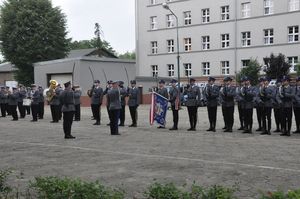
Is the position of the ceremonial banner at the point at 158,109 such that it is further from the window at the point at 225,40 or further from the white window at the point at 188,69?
the white window at the point at 188,69

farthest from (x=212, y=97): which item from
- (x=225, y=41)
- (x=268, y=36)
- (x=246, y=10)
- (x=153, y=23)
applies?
(x=153, y=23)

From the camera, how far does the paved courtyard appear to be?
8.56 metres

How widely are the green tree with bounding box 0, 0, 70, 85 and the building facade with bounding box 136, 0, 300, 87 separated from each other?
38.8 feet

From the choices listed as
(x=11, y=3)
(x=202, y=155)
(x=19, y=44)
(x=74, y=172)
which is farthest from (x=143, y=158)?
(x=11, y=3)

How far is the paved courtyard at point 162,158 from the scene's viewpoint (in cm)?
856

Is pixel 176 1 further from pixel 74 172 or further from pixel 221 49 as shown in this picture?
pixel 74 172

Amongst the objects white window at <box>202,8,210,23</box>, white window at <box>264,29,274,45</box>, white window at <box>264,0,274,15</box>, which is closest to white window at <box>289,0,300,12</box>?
white window at <box>264,0,274,15</box>

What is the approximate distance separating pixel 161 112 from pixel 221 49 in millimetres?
39828

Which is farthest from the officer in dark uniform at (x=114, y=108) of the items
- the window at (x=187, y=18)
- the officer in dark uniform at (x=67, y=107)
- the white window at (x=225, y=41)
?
the window at (x=187, y=18)

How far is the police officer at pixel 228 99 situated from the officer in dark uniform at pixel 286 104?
6.40 feet

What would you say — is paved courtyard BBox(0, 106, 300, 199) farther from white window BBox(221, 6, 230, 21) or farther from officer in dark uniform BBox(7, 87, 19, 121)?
white window BBox(221, 6, 230, 21)

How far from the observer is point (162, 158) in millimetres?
11117

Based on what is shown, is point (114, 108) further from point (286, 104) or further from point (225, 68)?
point (225, 68)

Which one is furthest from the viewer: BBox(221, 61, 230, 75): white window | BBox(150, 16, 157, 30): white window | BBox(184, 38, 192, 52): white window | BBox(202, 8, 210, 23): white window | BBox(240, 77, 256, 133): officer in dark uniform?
BBox(150, 16, 157, 30): white window
